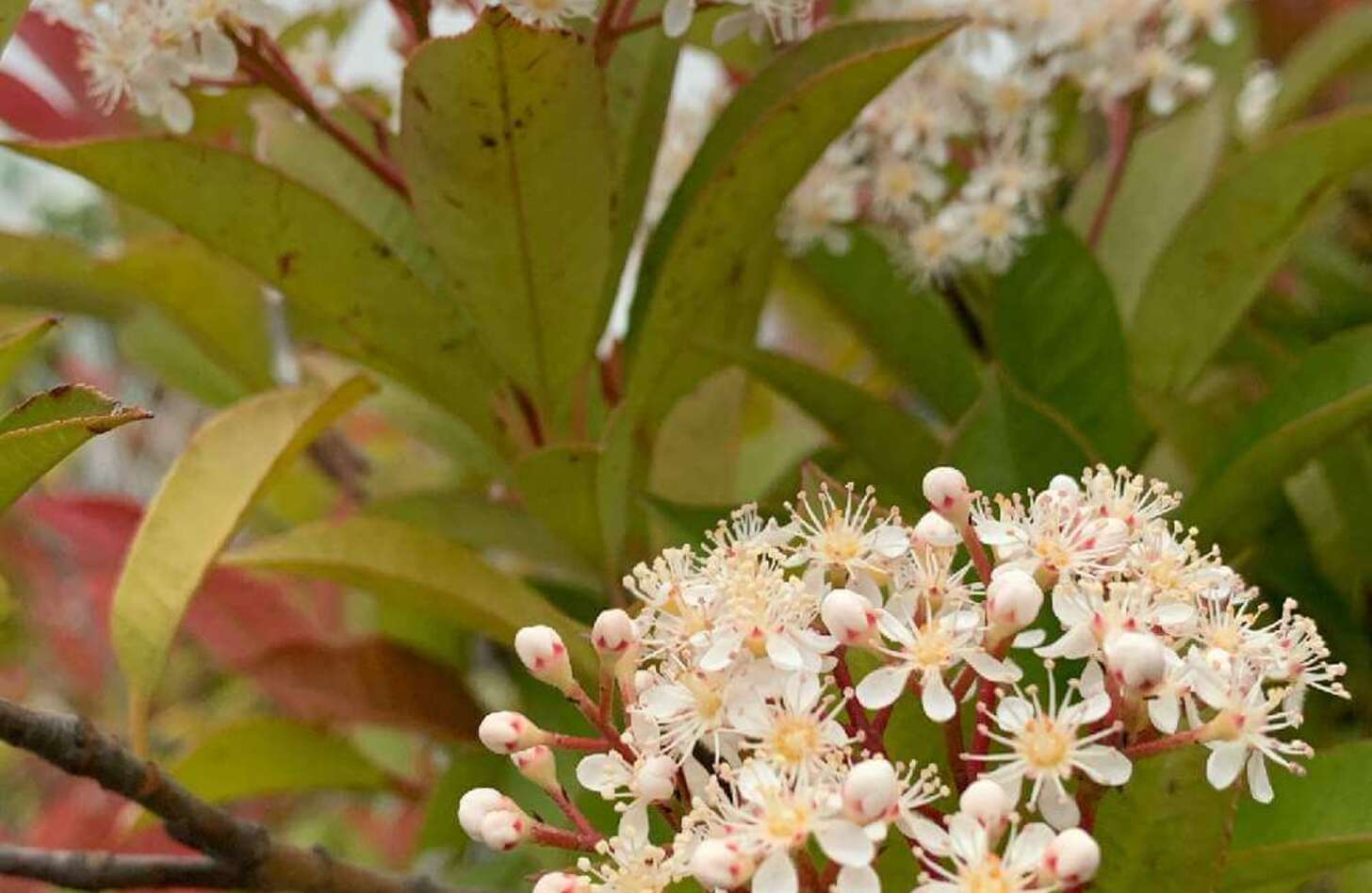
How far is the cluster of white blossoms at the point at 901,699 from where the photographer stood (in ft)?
1.91

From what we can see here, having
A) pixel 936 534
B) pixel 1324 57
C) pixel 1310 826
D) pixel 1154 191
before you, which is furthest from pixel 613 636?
pixel 1324 57

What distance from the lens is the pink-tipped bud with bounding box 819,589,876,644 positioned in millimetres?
636

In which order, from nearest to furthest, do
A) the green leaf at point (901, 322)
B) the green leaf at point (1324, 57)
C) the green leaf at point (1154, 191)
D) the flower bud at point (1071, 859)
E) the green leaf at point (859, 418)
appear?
the flower bud at point (1071, 859) < the green leaf at point (859, 418) < the green leaf at point (901, 322) < the green leaf at point (1154, 191) < the green leaf at point (1324, 57)

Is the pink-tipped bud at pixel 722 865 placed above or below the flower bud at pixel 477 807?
below

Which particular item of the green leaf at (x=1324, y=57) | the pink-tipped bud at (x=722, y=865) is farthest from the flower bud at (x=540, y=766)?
the green leaf at (x=1324, y=57)

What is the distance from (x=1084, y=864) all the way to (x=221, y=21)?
64cm

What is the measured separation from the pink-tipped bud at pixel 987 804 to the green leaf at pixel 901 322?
0.56 meters

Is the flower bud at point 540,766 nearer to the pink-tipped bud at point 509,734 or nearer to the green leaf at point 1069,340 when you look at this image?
the pink-tipped bud at point 509,734

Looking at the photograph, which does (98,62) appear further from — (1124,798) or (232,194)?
(1124,798)

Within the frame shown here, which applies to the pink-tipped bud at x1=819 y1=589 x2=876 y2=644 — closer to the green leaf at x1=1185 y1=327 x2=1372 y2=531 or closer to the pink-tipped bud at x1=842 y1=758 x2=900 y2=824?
the pink-tipped bud at x1=842 y1=758 x2=900 y2=824

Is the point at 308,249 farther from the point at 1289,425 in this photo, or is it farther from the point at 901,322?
the point at 1289,425

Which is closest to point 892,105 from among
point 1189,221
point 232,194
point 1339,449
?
point 1189,221

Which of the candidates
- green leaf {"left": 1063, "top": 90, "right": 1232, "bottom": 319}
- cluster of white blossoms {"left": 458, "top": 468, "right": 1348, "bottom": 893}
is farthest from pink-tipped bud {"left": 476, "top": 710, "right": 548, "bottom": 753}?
green leaf {"left": 1063, "top": 90, "right": 1232, "bottom": 319}

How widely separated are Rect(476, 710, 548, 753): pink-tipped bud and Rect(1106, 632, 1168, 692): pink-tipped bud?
0.80 ft
